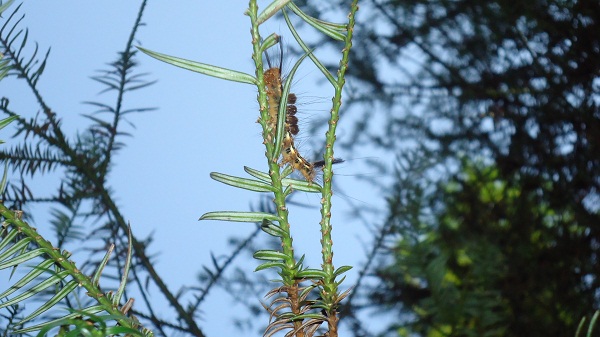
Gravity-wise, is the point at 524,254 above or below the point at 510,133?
below

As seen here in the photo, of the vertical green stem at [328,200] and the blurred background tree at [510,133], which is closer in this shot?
the vertical green stem at [328,200]

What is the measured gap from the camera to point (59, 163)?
1.55 ft

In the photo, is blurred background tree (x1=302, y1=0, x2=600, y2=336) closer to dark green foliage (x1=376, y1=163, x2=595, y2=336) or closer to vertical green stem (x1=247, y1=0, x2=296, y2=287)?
dark green foliage (x1=376, y1=163, x2=595, y2=336)

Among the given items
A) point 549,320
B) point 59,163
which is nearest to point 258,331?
point 549,320

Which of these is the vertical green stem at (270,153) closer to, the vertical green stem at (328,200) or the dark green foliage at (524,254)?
→ the vertical green stem at (328,200)

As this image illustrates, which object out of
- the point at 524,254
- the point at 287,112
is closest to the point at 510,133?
the point at 524,254

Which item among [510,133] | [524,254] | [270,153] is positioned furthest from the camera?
[510,133]

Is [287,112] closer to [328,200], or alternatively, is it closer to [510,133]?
[328,200]

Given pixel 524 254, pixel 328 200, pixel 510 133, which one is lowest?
pixel 328 200

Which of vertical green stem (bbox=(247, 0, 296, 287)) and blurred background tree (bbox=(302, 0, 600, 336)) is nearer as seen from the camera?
vertical green stem (bbox=(247, 0, 296, 287))

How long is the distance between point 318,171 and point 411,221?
0.04m

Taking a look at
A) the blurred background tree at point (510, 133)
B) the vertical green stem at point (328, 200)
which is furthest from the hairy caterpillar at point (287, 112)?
the blurred background tree at point (510, 133)

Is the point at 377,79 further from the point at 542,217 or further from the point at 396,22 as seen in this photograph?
the point at 542,217

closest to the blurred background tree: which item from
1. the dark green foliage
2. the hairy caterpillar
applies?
the dark green foliage
